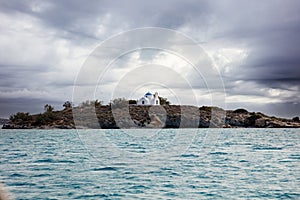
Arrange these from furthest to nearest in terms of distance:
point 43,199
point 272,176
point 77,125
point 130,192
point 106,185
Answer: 1. point 77,125
2. point 272,176
3. point 106,185
4. point 130,192
5. point 43,199

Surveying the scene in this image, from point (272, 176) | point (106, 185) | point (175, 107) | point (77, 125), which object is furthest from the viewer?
point (175, 107)

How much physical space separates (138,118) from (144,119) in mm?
2890

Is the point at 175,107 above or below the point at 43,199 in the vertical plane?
above

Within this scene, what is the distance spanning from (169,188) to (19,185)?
6875 mm

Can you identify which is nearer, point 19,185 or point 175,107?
point 19,185

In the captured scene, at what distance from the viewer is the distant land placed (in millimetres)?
139750

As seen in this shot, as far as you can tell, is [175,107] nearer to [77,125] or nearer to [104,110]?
[104,110]

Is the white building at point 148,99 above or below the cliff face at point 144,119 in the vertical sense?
above

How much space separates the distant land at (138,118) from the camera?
13975 cm

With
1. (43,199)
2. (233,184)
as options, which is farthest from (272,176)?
(43,199)

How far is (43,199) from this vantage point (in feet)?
53.3

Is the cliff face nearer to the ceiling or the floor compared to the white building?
nearer to the floor

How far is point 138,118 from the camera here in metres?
138

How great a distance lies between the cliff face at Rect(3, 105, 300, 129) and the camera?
13975 centimetres
